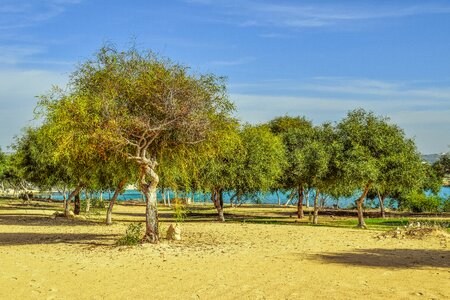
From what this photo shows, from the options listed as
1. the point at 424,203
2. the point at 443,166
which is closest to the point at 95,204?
the point at 424,203

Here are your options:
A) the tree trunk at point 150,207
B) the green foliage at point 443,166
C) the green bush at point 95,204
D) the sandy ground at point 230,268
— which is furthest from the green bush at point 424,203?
the tree trunk at point 150,207

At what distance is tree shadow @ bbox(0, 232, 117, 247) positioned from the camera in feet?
89.1

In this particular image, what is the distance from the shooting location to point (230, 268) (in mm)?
18906

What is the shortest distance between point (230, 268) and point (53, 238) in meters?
14.2

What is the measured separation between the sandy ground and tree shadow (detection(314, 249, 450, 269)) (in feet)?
0.12

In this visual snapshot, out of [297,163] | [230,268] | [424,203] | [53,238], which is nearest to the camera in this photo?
[230,268]

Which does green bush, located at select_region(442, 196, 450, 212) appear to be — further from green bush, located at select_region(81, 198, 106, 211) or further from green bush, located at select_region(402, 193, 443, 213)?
green bush, located at select_region(81, 198, 106, 211)

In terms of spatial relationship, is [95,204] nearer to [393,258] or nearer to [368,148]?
[368,148]

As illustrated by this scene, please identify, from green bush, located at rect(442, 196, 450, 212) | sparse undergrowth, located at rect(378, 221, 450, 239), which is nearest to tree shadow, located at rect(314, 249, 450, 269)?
sparse undergrowth, located at rect(378, 221, 450, 239)

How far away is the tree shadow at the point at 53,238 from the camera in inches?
1069

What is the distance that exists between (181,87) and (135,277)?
9524 millimetres

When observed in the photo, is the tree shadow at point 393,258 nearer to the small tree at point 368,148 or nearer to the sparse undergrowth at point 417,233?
the sparse undergrowth at point 417,233

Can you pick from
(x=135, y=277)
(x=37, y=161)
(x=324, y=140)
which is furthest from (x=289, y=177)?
(x=135, y=277)

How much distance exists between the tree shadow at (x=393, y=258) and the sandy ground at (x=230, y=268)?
37 millimetres
